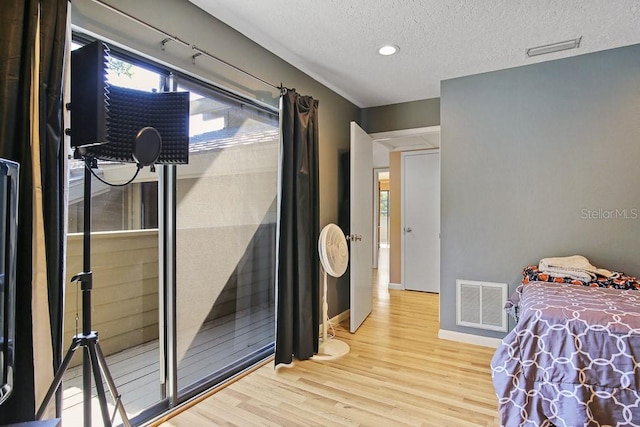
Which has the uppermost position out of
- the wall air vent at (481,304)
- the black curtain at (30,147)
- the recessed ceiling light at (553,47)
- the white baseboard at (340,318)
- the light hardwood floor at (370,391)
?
the recessed ceiling light at (553,47)

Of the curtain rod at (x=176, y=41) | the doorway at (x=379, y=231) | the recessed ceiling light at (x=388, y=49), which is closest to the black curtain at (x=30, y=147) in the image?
the curtain rod at (x=176, y=41)

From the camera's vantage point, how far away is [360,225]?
143 inches

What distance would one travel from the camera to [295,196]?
279 centimetres

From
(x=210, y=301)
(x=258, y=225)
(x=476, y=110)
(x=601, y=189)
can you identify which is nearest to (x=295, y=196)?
(x=258, y=225)

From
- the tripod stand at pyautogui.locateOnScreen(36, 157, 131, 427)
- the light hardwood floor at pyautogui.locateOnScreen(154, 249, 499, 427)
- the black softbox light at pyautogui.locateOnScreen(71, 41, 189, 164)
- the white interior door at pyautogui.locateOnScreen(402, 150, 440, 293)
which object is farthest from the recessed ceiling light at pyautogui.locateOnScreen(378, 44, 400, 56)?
the white interior door at pyautogui.locateOnScreen(402, 150, 440, 293)

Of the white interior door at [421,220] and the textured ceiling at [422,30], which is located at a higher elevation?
the textured ceiling at [422,30]

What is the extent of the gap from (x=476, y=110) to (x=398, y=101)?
3.23 feet

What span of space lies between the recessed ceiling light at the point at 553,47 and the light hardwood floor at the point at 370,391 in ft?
8.23

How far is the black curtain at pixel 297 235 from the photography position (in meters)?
2.68

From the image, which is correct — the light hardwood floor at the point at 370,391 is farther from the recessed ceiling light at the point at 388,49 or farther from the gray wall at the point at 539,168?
the recessed ceiling light at the point at 388,49

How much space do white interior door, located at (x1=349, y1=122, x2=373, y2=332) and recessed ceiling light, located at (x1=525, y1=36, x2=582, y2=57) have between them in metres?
1.57

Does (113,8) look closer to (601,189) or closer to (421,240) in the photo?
(601,189)

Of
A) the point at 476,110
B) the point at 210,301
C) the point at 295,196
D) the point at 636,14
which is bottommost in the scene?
the point at 210,301

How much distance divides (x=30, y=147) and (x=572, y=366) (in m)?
2.56
